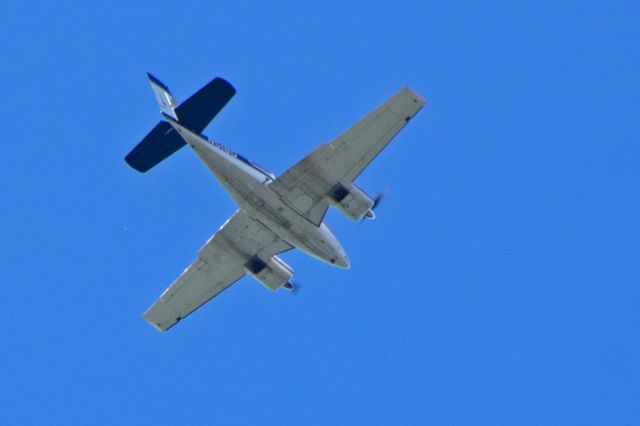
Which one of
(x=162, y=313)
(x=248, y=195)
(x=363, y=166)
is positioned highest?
(x=363, y=166)

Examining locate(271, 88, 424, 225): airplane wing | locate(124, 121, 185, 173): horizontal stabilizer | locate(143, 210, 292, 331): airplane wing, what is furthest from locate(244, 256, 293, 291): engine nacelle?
locate(124, 121, 185, 173): horizontal stabilizer

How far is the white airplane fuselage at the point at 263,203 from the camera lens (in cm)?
4825

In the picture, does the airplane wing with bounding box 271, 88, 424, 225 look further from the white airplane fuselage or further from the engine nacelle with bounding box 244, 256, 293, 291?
the engine nacelle with bounding box 244, 256, 293, 291

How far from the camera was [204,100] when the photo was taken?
4756cm

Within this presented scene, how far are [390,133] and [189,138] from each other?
8236 millimetres

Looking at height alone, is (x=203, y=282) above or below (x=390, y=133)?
below

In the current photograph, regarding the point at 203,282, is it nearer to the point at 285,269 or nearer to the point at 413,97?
the point at 285,269

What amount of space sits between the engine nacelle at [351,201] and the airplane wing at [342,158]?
11.6 inches

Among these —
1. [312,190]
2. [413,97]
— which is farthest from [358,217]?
[413,97]

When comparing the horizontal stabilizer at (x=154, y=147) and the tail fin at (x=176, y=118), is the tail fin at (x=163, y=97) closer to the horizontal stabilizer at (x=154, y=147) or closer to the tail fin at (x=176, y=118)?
the tail fin at (x=176, y=118)

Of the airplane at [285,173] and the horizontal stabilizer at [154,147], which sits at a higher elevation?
the airplane at [285,173]

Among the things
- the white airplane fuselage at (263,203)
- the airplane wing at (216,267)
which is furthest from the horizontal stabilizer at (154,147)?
the airplane wing at (216,267)

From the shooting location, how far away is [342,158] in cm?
4816

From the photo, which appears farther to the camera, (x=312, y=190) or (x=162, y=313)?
(x=162, y=313)
